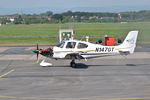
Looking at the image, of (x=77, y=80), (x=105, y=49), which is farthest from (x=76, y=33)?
(x=77, y=80)

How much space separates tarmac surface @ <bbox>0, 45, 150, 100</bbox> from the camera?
563 inches

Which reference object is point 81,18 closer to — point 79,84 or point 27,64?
point 27,64

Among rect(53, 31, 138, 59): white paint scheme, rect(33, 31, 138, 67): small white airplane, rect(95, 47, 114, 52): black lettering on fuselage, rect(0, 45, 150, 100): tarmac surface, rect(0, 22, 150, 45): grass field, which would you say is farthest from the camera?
rect(0, 22, 150, 45): grass field

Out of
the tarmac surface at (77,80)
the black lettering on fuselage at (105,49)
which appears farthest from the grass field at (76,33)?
the black lettering on fuselage at (105,49)

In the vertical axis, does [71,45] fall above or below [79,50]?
above

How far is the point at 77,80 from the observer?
60.5 ft

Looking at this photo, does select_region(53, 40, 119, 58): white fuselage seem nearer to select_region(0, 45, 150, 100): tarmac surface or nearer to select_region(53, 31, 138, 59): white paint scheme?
select_region(53, 31, 138, 59): white paint scheme

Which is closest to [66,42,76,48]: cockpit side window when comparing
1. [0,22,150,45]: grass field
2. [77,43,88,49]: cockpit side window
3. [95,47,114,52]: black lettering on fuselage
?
[77,43,88,49]: cockpit side window

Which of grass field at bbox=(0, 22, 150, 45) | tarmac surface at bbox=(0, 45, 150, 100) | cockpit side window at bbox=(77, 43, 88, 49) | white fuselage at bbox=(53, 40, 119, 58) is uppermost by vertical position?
cockpit side window at bbox=(77, 43, 88, 49)

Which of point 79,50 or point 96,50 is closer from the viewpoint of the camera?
point 79,50

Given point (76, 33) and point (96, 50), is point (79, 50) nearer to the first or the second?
point (96, 50)

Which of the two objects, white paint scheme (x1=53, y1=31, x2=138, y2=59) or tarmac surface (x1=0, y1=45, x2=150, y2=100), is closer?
tarmac surface (x1=0, y1=45, x2=150, y2=100)

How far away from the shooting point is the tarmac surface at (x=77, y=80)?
1431cm

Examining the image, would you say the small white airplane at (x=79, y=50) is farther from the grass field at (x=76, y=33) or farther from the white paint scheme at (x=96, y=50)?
the grass field at (x=76, y=33)
